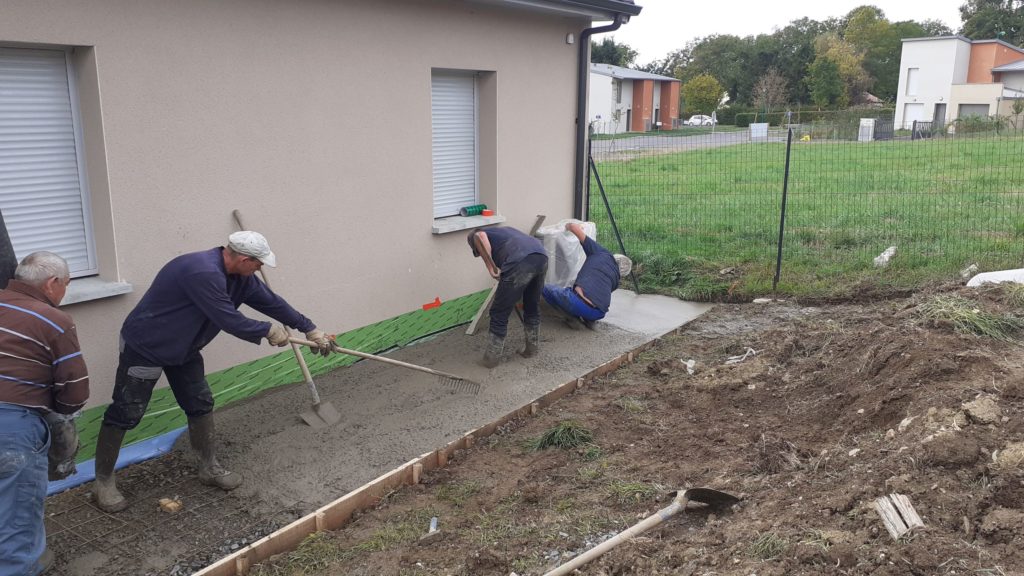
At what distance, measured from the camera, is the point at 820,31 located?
233ft

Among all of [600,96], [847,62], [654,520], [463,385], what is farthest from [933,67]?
[654,520]

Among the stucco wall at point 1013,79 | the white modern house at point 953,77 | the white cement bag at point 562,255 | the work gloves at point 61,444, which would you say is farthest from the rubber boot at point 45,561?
the stucco wall at point 1013,79

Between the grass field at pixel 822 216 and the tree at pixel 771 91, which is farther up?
the tree at pixel 771 91

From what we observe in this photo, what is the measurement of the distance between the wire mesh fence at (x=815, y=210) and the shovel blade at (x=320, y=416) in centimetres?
487

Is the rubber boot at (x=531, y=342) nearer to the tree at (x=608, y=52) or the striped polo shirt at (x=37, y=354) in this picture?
the striped polo shirt at (x=37, y=354)

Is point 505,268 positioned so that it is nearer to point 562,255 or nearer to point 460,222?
point 460,222

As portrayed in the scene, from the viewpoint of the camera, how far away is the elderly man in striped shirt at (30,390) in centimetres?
342

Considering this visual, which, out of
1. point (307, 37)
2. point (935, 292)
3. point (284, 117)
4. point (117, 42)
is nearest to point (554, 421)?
point (284, 117)

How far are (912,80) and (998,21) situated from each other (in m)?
20.9

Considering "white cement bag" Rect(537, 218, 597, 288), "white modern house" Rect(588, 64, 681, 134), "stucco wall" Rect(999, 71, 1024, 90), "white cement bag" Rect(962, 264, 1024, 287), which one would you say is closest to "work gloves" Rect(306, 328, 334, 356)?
"white cement bag" Rect(537, 218, 597, 288)

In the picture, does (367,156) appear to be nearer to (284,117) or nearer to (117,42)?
(284,117)

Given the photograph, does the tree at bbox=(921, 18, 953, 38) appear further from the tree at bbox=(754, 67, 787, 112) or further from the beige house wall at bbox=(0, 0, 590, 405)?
the beige house wall at bbox=(0, 0, 590, 405)

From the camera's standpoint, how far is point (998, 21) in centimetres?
6400

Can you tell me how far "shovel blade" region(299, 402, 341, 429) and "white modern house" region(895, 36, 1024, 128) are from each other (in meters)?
49.1
